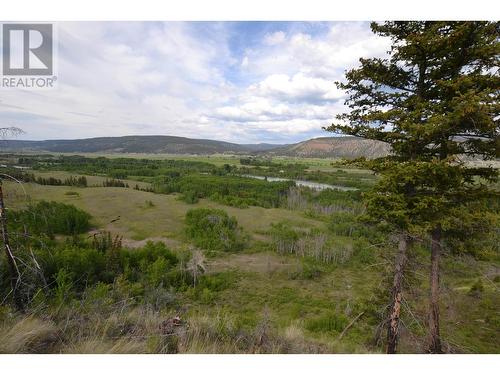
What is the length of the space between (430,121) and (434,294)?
4618 millimetres

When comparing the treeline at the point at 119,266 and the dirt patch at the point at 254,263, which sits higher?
the treeline at the point at 119,266

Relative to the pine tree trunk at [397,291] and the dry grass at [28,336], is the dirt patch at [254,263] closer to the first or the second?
the pine tree trunk at [397,291]

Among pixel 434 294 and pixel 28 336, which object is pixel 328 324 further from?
pixel 28 336

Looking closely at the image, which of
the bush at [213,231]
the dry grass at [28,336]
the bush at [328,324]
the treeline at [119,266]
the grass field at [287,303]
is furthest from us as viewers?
the bush at [213,231]

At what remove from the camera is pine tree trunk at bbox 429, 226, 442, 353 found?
280 inches

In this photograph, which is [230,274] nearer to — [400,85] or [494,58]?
[400,85]

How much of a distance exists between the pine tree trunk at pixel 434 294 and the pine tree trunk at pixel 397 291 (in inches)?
43.7

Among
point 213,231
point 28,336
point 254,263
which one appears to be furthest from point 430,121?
point 213,231

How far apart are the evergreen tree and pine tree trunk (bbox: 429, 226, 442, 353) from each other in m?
0.03

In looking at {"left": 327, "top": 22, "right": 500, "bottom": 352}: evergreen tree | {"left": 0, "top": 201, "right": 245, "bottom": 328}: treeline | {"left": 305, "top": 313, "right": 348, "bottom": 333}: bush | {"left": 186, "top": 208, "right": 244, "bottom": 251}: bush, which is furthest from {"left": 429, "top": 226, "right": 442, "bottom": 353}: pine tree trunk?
{"left": 186, "top": 208, "right": 244, "bottom": 251}: bush

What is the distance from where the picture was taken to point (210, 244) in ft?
73.8

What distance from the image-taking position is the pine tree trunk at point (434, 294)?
712 cm

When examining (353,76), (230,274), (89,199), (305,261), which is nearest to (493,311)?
(305,261)

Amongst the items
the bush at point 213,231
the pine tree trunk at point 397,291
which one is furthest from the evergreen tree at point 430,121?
the bush at point 213,231
